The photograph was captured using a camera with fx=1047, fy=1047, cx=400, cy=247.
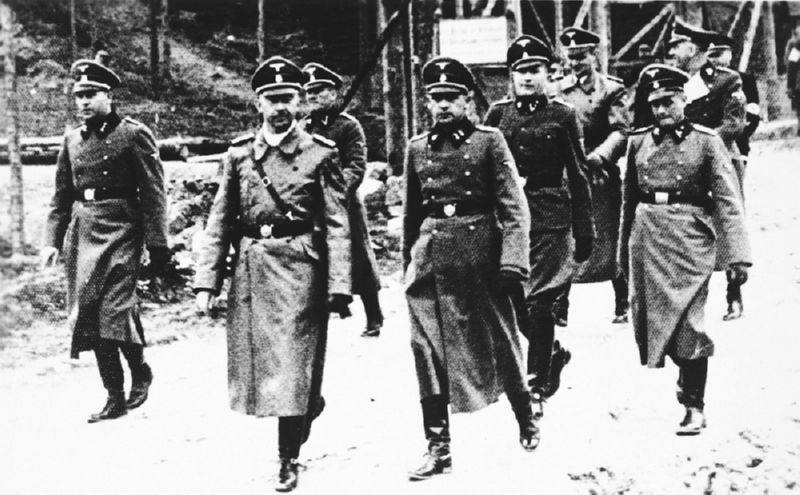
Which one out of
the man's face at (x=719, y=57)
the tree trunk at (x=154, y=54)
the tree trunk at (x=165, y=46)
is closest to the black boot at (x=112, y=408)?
the man's face at (x=719, y=57)

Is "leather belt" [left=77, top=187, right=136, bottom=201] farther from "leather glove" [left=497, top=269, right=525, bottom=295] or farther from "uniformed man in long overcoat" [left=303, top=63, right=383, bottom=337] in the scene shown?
"leather glove" [left=497, top=269, right=525, bottom=295]

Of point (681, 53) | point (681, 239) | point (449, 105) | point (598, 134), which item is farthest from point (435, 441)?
point (681, 53)

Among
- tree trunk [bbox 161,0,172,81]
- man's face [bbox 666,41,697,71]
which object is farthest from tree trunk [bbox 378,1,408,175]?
tree trunk [bbox 161,0,172,81]

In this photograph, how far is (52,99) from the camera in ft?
66.2

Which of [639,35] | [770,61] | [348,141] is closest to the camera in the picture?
[348,141]

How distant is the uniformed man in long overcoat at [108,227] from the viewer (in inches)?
260

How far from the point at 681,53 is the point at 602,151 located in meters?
1.32

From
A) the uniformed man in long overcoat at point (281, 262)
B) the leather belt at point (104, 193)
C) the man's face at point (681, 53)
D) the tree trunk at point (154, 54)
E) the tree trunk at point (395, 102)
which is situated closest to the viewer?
the uniformed man in long overcoat at point (281, 262)

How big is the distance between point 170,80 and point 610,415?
17.7 meters

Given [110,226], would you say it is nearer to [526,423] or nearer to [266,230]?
[266,230]

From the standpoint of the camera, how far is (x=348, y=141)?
27.7ft

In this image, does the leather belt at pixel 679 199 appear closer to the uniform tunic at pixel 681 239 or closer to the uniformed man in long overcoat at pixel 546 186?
the uniform tunic at pixel 681 239

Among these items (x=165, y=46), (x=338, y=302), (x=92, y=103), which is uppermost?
(x=165, y=46)

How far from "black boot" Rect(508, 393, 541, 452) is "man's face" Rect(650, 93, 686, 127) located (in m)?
1.77
